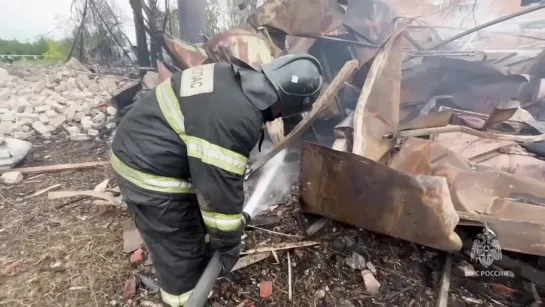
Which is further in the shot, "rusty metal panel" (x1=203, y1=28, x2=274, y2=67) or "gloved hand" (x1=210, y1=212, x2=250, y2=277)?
"rusty metal panel" (x1=203, y1=28, x2=274, y2=67)

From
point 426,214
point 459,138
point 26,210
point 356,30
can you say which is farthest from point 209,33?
point 426,214

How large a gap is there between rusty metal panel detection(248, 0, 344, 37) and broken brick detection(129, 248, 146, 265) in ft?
9.42

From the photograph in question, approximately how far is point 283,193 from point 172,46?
2747mm

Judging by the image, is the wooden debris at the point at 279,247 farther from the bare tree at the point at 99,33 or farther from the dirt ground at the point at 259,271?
the bare tree at the point at 99,33

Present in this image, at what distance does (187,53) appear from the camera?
15.3ft

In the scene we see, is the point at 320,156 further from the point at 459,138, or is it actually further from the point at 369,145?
the point at 459,138

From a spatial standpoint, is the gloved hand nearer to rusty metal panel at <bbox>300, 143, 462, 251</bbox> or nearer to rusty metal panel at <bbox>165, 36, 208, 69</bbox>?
rusty metal panel at <bbox>300, 143, 462, 251</bbox>

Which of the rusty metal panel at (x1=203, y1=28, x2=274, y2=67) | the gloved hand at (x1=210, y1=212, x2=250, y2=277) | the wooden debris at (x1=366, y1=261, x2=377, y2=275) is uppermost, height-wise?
the rusty metal panel at (x1=203, y1=28, x2=274, y2=67)

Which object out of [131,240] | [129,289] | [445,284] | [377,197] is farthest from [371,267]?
[131,240]

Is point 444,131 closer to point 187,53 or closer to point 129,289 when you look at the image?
point 129,289

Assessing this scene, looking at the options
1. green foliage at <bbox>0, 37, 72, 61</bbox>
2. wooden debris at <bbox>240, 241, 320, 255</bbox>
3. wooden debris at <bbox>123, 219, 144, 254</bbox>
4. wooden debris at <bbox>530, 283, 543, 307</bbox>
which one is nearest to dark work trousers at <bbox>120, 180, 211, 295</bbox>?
wooden debris at <bbox>240, 241, 320, 255</bbox>

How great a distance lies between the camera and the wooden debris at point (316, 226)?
285 cm

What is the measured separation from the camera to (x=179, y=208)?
203 centimetres

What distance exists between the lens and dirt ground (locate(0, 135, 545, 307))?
2.42 meters
